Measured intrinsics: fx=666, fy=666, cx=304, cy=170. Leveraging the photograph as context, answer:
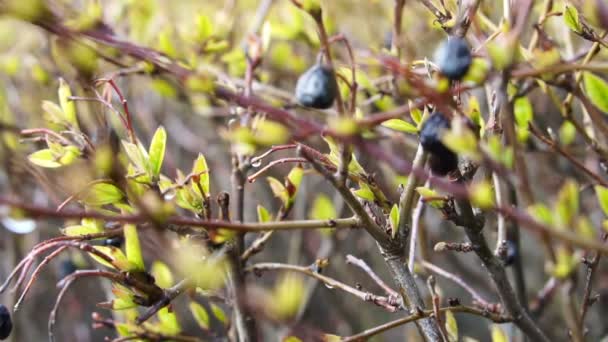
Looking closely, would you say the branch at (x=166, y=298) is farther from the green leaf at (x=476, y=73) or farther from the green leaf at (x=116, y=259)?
the green leaf at (x=476, y=73)

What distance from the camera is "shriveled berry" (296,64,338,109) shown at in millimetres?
730

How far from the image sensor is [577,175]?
1.61 m

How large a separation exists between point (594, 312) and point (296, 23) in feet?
4.45

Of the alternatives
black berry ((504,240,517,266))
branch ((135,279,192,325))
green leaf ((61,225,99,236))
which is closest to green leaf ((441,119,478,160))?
branch ((135,279,192,325))

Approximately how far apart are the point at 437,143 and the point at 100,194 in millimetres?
413

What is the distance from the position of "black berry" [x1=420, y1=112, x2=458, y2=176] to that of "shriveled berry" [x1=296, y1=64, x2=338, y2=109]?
Result: 11 cm

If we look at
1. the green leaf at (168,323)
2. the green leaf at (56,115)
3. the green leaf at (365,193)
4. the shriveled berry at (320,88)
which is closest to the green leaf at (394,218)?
the green leaf at (365,193)

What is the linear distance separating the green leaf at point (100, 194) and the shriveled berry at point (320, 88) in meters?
0.27

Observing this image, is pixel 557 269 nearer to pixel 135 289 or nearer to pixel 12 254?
pixel 135 289

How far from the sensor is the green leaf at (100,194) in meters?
0.81

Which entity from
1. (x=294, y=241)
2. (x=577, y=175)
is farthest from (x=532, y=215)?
(x=294, y=241)

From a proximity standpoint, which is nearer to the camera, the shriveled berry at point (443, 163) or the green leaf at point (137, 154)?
the shriveled berry at point (443, 163)

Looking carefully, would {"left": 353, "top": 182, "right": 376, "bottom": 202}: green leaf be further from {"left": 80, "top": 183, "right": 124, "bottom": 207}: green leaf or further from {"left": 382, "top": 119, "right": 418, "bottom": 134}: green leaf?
{"left": 80, "top": 183, "right": 124, "bottom": 207}: green leaf

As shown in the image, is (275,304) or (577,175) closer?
(275,304)
